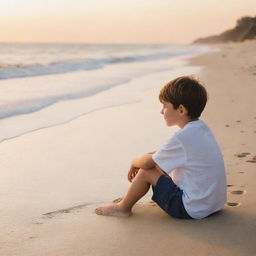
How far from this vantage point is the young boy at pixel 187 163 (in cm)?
271

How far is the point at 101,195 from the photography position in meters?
3.31

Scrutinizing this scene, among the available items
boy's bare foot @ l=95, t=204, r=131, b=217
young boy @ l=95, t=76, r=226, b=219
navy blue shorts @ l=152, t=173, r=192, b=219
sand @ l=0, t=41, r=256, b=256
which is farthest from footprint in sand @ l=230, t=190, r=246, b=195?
boy's bare foot @ l=95, t=204, r=131, b=217

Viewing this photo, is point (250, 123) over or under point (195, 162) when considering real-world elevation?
under

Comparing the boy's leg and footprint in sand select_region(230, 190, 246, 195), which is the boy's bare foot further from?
footprint in sand select_region(230, 190, 246, 195)

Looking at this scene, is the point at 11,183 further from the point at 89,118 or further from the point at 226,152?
the point at 89,118

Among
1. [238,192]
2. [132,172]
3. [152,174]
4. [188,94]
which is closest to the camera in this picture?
[188,94]

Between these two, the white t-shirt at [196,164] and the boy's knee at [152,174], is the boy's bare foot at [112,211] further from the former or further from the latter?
the white t-shirt at [196,164]

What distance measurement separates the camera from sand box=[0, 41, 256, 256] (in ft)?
7.92

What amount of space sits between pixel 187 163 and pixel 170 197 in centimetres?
24

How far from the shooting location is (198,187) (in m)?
2.74

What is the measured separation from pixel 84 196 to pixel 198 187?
92cm

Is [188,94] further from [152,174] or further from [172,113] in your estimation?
[152,174]

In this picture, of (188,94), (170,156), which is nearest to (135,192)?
(170,156)

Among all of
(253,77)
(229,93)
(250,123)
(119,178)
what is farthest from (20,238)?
(253,77)
